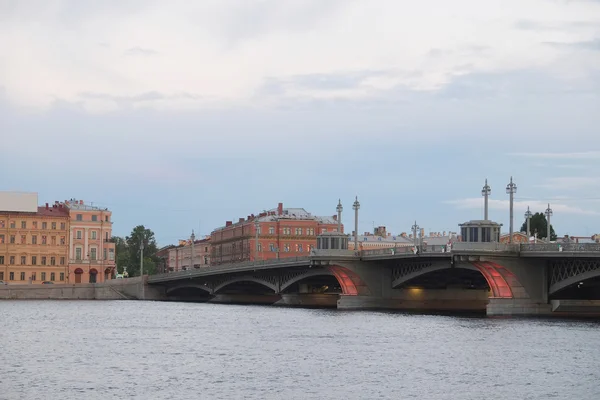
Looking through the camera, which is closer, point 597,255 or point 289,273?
point 597,255

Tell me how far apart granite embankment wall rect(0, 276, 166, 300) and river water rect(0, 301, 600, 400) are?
174ft

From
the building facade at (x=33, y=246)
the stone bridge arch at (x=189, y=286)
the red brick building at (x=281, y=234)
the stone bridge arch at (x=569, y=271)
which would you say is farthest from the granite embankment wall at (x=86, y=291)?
the stone bridge arch at (x=569, y=271)

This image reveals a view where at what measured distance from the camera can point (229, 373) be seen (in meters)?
43.3

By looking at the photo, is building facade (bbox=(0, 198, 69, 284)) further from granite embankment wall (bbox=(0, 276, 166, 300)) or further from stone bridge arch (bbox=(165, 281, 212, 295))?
stone bridge arch (bbox=(165, 281, 212, 295))

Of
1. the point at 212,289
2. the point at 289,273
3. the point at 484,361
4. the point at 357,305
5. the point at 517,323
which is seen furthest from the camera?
the point at 212,289

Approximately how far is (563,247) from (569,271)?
14.8 ft

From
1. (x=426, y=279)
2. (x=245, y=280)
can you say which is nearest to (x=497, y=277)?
(x=426, y=279)

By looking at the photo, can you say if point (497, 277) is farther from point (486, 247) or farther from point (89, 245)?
point (89, 245)

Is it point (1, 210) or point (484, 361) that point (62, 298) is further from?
point (484, 361)

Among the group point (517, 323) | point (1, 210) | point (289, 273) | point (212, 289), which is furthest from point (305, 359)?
point (1, 210)

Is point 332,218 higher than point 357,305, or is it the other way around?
point 332,218

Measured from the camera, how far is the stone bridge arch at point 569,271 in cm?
7569

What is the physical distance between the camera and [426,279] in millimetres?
97875

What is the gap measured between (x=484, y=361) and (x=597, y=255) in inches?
1074
